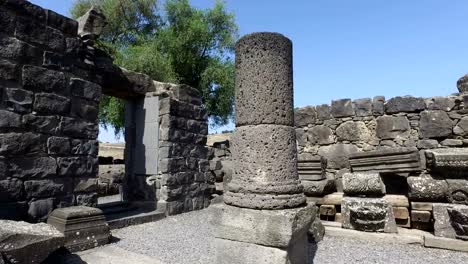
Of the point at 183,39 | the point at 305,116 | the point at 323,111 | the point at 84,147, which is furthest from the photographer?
the point at 183,39

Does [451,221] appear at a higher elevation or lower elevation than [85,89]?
lower

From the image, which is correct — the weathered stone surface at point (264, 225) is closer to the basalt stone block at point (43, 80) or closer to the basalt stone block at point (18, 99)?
the basalt stone block at point (18, 99)

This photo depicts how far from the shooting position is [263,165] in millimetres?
3092

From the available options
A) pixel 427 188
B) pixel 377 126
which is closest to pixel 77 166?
pixel 427 188

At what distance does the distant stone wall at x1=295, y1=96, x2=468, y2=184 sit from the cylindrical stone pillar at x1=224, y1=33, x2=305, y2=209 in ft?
11.3

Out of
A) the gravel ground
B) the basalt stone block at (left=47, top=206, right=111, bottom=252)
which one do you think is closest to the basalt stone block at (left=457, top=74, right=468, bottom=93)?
the gravel ground

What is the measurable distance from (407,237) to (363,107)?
274 centimetres

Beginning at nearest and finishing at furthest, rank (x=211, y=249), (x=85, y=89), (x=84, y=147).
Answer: (x=211, y=249), (x=84, y=147), (x=85, y=89)

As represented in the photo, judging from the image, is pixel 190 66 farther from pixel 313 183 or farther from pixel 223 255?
pixel 223 255

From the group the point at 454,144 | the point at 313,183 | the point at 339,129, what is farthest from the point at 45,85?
the point at 454,144

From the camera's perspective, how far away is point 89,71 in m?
5.29

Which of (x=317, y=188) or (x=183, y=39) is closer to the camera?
(x=317, y=188)

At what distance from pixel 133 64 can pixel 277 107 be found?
45.8 ft

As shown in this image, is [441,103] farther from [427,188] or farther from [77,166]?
[77,166]
